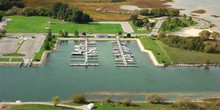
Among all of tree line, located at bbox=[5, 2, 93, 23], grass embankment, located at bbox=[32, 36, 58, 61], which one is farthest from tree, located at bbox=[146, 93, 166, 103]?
tree line, located at bbox=[5, 2, 93, 23]

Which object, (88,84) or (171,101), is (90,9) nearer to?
(88,84)

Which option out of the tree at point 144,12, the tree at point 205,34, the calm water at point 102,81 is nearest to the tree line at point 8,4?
the tree at point 144,12

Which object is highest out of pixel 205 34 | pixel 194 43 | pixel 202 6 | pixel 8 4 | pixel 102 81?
pixel 8 4

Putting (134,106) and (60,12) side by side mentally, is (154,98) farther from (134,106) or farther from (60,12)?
(60,12)

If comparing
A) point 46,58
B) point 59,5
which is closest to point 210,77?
point 46,58

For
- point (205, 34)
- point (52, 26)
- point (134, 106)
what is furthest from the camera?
point (52, 26)

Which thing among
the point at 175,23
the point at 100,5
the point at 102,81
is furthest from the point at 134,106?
the point at 100,5
